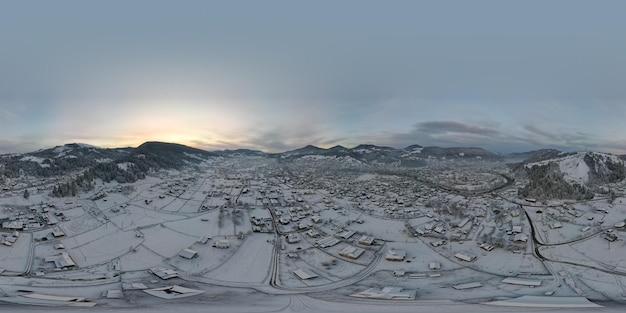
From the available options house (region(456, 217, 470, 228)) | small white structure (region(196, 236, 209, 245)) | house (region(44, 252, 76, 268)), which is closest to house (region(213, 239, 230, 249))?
small white structure (region(196, 236, 209, 245))

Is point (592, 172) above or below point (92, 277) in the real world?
above

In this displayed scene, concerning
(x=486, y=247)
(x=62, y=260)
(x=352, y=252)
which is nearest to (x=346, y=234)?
(x=352, y=252)

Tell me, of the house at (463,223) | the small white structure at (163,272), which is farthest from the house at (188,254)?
the house at (463,223)

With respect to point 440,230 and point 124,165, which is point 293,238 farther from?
point 124,165

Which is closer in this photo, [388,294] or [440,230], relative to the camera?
[388,294]

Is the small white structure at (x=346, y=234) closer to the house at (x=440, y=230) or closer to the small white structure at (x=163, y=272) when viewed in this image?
the house at (x=440, y=230)

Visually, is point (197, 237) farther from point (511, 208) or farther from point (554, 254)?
point (511, 208)

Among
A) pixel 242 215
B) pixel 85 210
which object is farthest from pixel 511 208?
pixel 85 210
